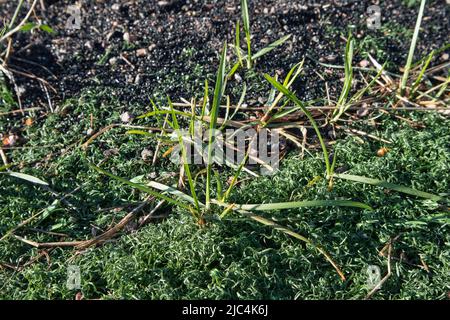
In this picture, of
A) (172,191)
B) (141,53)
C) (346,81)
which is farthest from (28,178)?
(346,81)

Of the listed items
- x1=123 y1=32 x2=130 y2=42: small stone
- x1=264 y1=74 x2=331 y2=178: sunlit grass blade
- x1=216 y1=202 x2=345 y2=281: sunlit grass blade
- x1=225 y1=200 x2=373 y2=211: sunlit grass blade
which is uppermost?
x1=123 y1=32 x2=130 y2=42: small stone

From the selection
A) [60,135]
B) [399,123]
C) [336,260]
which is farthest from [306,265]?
[60,135]

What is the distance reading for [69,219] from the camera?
223cm

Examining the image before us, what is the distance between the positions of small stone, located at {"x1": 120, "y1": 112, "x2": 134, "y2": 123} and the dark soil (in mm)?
82

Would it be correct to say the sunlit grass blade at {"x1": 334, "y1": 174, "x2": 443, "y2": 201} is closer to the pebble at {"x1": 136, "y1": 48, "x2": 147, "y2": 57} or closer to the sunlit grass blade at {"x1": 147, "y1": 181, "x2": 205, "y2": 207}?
the sunlit grass blade at {"x1": 147, "y1": 181, "x2": 205, "y2": 207}

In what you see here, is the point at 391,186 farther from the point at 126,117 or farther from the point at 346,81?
the point at 126,117

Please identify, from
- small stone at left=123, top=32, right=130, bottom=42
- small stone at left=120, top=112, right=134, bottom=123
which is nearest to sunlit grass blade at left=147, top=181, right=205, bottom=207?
small stone at left=120, top=112, right=134, bottom=123

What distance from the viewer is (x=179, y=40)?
2760 millimetres

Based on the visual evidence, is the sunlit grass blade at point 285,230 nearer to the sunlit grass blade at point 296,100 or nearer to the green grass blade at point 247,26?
the sunlit grass blade at point 296,100

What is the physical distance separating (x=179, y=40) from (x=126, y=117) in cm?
48

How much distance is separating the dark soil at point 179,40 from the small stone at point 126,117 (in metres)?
0.08

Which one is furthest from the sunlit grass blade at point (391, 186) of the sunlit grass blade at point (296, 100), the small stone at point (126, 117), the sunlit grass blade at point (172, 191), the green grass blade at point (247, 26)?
the small stone at point (126, 117)

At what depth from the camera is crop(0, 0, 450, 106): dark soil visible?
265 cm
